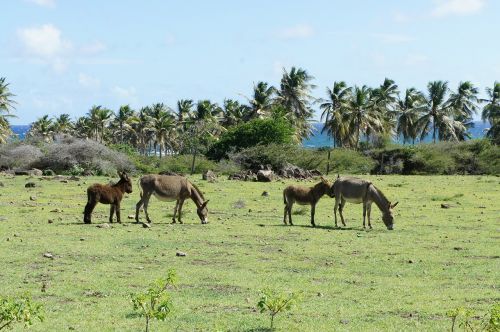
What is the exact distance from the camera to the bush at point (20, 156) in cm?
5372

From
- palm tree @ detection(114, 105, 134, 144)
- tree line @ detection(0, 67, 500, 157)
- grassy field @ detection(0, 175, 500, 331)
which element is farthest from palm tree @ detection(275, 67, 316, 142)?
grassy field @ detection(0, 175, 500, 331)

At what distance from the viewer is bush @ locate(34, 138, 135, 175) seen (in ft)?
169

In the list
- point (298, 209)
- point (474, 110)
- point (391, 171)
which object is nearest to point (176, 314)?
point (298, 209)

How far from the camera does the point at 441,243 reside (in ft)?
64.0

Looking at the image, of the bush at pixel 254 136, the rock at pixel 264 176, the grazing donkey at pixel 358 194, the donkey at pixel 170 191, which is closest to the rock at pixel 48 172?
the rock at pixel 264 176

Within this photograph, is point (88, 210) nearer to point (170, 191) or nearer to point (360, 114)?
point (170, 191)

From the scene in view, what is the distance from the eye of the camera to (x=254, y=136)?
208 feet

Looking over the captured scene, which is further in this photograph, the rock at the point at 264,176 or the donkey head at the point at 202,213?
the rock at the point at 264,176

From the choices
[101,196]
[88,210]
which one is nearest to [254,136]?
[101,196]

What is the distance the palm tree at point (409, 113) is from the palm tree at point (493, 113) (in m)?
8.32

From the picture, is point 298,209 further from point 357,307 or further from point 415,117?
point 415,117

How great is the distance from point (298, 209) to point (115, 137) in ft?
351

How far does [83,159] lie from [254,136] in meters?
16.7

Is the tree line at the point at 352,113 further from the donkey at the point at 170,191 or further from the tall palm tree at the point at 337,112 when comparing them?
the donkey at the point at 170,191
